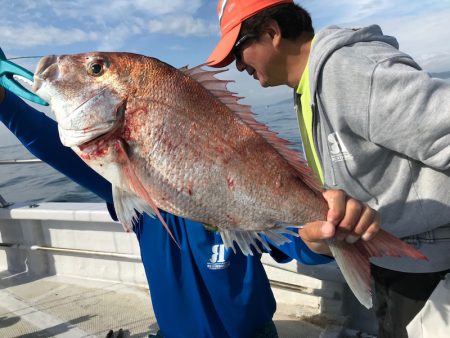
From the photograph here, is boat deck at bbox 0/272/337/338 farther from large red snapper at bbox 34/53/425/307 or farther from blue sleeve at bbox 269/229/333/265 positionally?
large red snapper at bbox 34/53/425/307

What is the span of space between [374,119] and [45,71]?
49.8 inches

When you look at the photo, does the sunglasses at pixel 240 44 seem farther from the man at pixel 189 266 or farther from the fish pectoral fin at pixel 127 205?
the fish pectoral fin at pixel 127 205

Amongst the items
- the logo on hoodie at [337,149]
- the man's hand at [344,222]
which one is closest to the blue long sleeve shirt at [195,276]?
the logo on hoodie at [337,149]

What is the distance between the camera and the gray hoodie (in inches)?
55.0

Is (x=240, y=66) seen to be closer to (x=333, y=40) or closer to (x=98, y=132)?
(x=333, y=40)

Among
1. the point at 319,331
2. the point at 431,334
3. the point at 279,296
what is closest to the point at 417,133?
the point at 431,334

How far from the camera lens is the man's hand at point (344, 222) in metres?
1.21

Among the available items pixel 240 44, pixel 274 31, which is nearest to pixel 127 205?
pixel 240 44

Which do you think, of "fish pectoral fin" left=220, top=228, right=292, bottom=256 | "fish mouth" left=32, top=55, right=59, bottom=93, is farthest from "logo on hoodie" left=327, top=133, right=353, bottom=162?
"fish mouth" left=32, top=55, right=59, bottom=93

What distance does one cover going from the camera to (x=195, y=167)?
46.2 inches

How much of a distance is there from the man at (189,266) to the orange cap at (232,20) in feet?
3.10

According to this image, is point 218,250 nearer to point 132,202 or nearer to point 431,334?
point 132,202

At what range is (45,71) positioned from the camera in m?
1.23

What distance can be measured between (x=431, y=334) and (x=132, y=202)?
1584mm
